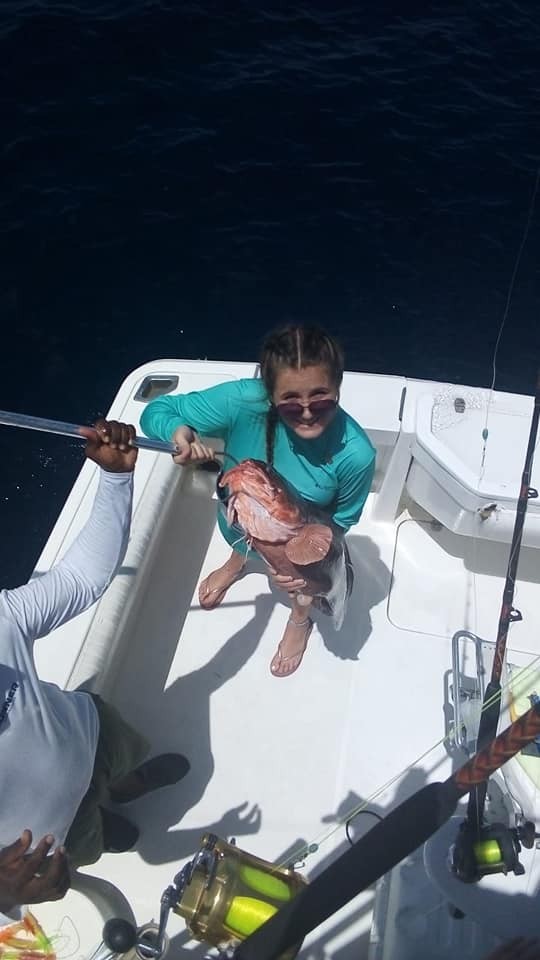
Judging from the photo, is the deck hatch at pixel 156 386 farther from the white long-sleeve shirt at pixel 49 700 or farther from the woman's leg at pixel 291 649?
the white long-sleeve shirt at pixel 49 700

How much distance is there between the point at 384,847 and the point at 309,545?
1.36 metres

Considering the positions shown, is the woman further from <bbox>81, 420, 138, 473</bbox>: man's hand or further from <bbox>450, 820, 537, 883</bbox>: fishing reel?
<bbox>450, 820, 537, 883</bbox>: fishing reel

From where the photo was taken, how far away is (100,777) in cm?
248

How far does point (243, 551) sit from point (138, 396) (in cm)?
111

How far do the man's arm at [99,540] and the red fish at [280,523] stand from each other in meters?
0.49

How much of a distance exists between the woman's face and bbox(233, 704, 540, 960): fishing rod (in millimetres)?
1313

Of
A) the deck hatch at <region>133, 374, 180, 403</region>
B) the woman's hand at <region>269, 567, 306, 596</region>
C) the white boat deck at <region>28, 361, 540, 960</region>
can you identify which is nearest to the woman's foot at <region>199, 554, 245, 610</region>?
the white boat deck at <region>28, 361, 540, 960</region>

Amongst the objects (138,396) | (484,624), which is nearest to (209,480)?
(138,396)

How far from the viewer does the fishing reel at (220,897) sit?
2.17 m

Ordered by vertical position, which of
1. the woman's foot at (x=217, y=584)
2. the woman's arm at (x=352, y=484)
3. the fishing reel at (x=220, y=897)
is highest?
the woman's arm at (x=352, y=484)

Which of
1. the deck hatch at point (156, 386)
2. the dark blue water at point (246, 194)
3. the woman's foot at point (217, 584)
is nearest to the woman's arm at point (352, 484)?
the woman's foot at point (217, 584)

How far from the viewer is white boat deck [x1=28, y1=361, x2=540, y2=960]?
9.76 feet

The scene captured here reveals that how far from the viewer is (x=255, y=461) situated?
267 cm

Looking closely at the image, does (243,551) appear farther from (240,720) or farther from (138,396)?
(138,396)
